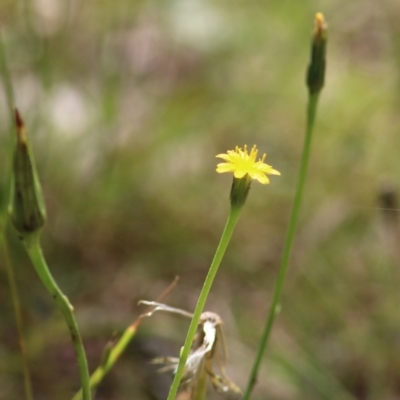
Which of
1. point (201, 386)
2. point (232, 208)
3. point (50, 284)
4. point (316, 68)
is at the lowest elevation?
point (201, 386)

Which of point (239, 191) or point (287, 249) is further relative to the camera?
point (287, 249)

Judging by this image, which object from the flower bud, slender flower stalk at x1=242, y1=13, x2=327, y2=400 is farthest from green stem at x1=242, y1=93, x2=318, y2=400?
the flower bud

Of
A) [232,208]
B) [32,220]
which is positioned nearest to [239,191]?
[232,208]

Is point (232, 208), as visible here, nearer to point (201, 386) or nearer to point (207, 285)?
point (207, 285)

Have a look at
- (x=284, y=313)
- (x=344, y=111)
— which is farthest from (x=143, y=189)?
(x=344, y=111)

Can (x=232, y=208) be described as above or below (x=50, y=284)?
above

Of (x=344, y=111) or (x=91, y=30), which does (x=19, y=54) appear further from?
(x=344, y=111)
